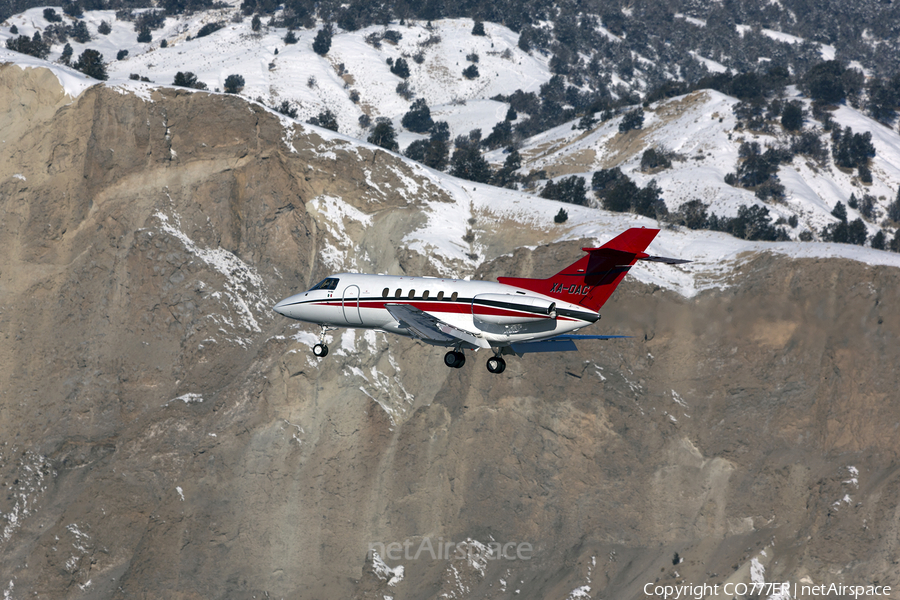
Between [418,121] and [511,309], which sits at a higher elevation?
[511,309]

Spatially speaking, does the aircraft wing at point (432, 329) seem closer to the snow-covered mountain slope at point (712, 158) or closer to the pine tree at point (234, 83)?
the snow-covered mountain slope at point (712, 158)

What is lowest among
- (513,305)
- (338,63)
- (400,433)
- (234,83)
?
(338,63)

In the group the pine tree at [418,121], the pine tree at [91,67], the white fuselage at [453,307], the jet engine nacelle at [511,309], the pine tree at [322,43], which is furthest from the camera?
the pine tree at [322,43]

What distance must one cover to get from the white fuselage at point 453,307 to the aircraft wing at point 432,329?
35cm

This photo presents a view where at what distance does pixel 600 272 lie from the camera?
3206 cm

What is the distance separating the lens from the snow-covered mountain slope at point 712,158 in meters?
88.0

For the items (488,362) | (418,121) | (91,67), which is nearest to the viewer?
(488,362)

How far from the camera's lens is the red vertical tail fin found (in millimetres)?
31438

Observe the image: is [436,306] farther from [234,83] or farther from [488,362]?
[234,83]

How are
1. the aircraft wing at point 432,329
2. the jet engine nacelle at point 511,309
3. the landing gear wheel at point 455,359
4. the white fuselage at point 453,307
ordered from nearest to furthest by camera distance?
the jet engine nacelle at point 511,309, the white fuselage at point 453,307, the aircraft wing at point 432,329, the landing gear wheel at point 455,359

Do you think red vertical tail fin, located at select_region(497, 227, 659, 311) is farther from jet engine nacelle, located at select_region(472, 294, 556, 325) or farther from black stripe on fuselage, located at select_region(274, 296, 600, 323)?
jet engine nacelle, located at select_region(472, 294, 556, 325)

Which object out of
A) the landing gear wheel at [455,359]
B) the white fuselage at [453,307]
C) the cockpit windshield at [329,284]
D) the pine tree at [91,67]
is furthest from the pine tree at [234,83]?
the landing gear wheel at [455,359]

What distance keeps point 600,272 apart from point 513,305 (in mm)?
3476

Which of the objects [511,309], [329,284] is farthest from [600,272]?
[329,284]
